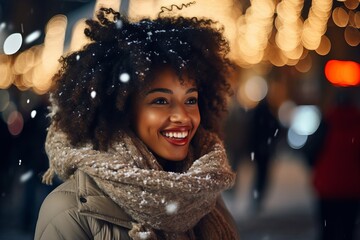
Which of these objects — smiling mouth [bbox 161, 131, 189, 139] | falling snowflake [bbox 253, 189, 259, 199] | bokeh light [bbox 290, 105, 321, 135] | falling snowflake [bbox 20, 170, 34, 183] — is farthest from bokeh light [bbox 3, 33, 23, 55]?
bokeh light [bbox 290, 105, 321, 135]

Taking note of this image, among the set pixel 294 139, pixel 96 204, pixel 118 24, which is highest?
pixel 118 24

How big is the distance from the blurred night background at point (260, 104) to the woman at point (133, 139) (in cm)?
26

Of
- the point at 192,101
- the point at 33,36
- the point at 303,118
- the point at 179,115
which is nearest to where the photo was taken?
the point at 179,115

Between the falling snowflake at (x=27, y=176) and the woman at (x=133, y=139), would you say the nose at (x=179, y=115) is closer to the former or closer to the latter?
the woman at (x=133, y=139)

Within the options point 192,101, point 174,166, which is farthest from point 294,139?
point 192,101

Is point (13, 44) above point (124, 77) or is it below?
above

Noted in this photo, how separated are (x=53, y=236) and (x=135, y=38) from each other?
80cm

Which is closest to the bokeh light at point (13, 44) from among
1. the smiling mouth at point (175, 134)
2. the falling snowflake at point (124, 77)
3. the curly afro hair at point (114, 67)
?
the curly afro hair at point (114, 67)

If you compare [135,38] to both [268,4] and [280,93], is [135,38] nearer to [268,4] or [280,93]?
[268,4]

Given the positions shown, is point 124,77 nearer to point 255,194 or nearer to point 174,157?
point 174,157

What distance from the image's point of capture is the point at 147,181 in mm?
2885

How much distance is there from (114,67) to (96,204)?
533 mm

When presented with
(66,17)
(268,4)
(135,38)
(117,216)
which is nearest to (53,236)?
(117,216)

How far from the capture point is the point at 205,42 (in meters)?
3.18
